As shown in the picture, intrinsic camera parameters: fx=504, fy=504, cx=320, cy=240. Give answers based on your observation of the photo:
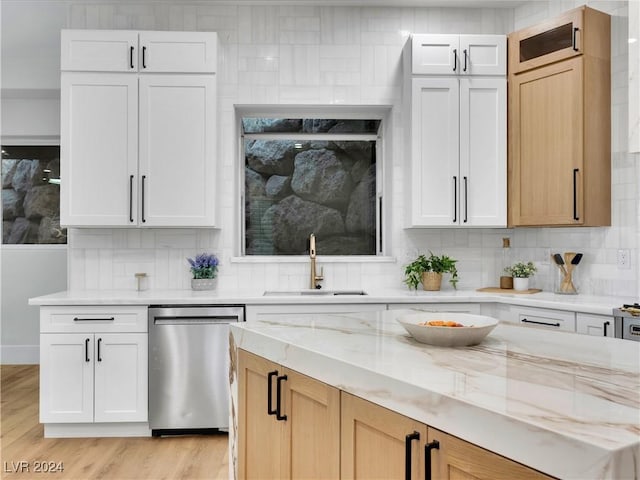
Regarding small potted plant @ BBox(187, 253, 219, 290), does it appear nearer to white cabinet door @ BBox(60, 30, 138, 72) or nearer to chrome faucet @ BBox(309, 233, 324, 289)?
chrome faucet @ BBox(309, 233, 324, 289)

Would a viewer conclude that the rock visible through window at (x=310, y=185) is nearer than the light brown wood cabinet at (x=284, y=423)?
No

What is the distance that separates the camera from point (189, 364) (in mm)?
3143

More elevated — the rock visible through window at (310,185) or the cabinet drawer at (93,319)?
the rock visible through window at (310,185)

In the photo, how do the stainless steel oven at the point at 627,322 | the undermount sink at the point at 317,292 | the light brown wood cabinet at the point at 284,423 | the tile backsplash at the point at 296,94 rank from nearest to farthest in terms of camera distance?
1. the light brown wood cabinet at the point at 284,423
2. the stainless steel oven at the point at 627,322
3. the undermount sink at the point at 317,292
4. the tile backsplash at the point at 296,94

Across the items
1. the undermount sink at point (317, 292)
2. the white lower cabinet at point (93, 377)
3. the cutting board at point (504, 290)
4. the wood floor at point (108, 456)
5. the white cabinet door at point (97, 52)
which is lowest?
the wood floor at point (108, 456)

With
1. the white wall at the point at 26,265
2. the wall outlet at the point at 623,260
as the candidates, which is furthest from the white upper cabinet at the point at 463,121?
the white wall at the point at 26,265

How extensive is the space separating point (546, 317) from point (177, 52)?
2924 mm

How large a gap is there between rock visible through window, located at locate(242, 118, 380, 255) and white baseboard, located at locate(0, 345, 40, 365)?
112 inches

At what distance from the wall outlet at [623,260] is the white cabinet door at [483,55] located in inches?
56.7

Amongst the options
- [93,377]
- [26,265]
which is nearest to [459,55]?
[93,377]

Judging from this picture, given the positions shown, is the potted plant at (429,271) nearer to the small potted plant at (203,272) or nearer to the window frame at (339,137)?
the window frame at (339,137)

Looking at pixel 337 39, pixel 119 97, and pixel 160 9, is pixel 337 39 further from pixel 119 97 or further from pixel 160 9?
pixel 119 97

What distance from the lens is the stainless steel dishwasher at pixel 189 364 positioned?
123 inches

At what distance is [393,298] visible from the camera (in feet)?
10.5
